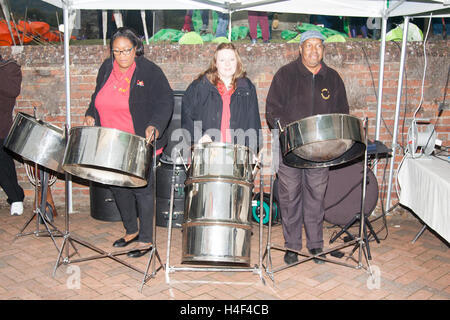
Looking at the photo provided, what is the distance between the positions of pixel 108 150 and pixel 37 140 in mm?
753

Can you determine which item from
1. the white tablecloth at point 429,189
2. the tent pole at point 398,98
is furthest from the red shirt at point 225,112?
the tent pole at point 398,98

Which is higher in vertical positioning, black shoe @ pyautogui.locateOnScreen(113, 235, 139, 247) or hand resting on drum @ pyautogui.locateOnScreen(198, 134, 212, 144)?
hand resting on drum @ pyautogui.locateOnScreen(198, 134, 212, 144)

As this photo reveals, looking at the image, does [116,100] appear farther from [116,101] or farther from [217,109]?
[217,109]

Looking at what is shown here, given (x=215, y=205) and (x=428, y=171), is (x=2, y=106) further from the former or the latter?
(x=428, y=171)

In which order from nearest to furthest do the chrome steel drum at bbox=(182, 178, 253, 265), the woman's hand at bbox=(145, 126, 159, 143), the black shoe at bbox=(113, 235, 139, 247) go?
the chrome steel drum at bbox=(182, 178, 253, 265)
the woman's hand at bbox=(145, 126, 159, 143)
the black shoe at bbox=(113, 235, 139, 247)

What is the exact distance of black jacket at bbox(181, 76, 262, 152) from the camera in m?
2.97

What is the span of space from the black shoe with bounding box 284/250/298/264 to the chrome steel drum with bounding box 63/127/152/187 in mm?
1136

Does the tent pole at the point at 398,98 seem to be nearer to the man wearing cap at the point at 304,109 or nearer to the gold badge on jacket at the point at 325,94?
the man wearing cap at the point at 304,109

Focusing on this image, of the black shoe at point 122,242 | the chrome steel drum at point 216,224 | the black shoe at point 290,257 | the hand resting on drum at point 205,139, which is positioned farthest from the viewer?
the black shoe at point 122,242

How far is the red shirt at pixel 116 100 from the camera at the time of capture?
2988 millimetres

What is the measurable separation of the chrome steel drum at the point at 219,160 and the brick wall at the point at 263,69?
5.22ft

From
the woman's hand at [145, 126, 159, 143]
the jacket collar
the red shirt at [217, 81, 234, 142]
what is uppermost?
the jacket collar

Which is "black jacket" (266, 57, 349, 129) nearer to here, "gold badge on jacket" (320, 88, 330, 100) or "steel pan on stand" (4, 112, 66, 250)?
"gold badge on jacket" (320, 88, 330, 100)

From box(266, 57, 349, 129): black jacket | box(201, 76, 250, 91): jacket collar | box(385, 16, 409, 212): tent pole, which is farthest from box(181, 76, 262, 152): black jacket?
box(385, 16, 409, 212): tent pole
